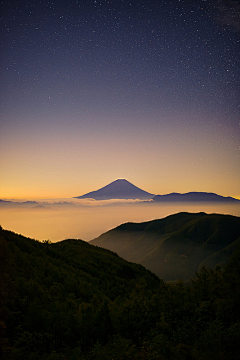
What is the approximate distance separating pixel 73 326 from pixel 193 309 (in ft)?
33.4

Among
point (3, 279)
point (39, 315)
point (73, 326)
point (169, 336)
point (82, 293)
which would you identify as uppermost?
point (3, 279)

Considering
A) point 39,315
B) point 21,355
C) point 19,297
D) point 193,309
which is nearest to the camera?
point 21,355

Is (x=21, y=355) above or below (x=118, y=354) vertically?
above

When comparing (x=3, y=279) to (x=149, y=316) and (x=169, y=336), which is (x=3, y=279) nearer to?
(x=149, y=316)

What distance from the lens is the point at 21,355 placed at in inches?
431

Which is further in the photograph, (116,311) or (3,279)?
(116,311)

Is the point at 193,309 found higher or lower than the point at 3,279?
lower

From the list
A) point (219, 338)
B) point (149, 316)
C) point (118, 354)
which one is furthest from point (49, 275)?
point (219, 338)

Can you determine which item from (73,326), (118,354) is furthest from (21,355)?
(118,354)

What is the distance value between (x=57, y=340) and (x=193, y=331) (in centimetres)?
932

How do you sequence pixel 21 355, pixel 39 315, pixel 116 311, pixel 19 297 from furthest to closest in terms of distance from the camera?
pixel 116 311
pixel 19 297
pixel 39 315
pixel 21 355

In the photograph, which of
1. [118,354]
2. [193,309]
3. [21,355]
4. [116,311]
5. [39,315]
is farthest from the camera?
[193,309]

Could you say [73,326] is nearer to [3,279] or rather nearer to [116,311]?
[116,311]

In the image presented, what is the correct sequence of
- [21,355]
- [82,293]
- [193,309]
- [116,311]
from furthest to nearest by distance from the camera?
1. [82,293]
2. [193,309]
3. [116,311]
4. [21,355]
